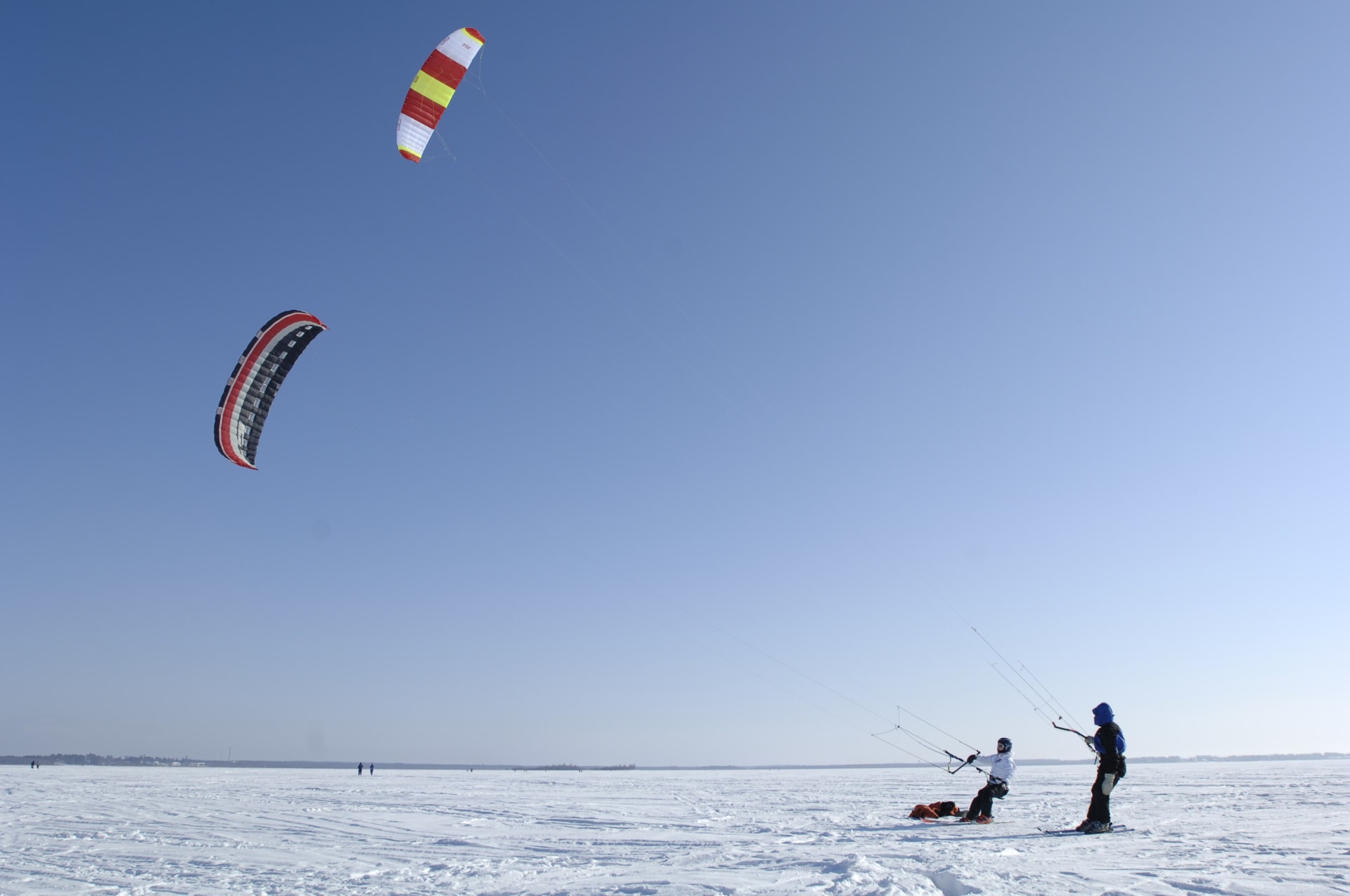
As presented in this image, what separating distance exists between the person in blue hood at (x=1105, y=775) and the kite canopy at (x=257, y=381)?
42.2 ft

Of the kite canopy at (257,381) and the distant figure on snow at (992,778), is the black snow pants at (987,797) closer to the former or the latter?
the distant figure on snow at (992,778)

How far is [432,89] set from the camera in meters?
11.6

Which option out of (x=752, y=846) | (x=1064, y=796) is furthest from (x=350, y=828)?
(x=1064, y=796)

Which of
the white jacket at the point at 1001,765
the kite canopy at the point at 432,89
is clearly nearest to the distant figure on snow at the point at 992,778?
the white jacket at the point at 1001,765

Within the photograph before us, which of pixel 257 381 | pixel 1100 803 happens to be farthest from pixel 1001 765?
pixel 257 381

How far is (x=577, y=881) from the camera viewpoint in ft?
18.4

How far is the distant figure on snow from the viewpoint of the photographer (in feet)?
29.7

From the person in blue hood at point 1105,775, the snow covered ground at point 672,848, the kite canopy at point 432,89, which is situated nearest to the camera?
the snow covered ground at point 672,848

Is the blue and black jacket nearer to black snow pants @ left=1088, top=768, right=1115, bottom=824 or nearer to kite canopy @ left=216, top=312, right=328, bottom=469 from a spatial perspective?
black snow pants @ left=1088, top=768, right=1115, bottom=824

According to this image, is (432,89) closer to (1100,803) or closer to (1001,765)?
(1001,765)

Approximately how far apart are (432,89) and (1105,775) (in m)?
12.3

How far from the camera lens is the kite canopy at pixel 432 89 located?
11.3 metres

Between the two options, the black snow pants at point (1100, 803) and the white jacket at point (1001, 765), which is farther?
the white jacket at point (1001, 765)

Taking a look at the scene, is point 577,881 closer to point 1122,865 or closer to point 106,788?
point 1122,865
